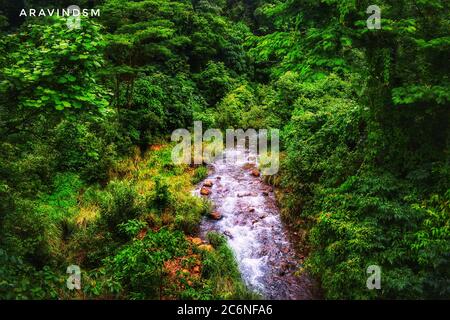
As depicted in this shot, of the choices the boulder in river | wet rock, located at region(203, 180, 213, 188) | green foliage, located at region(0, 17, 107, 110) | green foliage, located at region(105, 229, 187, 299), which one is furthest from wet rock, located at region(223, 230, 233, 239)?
A: green foliage, located at region(0, 17, 107, 110)

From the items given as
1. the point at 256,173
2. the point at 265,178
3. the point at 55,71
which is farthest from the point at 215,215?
the point at 55,71

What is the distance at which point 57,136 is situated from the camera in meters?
9.63

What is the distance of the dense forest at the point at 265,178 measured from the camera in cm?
554

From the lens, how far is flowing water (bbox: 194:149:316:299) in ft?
26.8

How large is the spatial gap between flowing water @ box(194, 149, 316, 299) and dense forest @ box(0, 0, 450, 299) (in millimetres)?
399

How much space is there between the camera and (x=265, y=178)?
1295 centimetres

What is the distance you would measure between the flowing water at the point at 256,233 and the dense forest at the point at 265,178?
40 cm

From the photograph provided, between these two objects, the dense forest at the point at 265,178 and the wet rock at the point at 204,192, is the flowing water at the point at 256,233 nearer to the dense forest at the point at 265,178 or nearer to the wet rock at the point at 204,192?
the wet rock at the point at 204,192

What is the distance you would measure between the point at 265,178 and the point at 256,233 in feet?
10.7

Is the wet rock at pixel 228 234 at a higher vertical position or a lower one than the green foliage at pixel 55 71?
lower

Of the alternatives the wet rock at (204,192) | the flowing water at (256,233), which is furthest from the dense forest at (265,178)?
the wet rock at (204,192)

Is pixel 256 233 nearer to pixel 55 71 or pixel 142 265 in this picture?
pixel 142 265

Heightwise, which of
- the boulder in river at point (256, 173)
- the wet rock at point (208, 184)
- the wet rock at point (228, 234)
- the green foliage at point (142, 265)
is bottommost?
the wet rock at point (228, 234)

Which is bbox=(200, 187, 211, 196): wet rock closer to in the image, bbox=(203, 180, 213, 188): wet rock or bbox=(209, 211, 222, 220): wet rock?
bbox=(203, 180, 213, 188): wet rock
